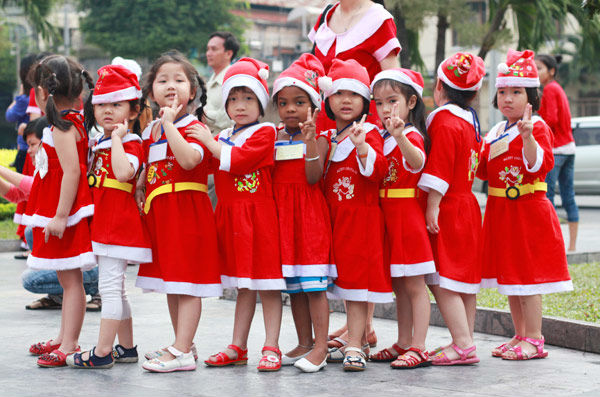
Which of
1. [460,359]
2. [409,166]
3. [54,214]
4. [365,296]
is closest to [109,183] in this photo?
[54,214]

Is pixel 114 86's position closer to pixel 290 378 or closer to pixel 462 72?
pixel 290 378

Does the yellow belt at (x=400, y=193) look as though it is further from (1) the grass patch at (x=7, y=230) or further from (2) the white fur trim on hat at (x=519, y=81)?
(1) the grass patch at (x=7, y=230)

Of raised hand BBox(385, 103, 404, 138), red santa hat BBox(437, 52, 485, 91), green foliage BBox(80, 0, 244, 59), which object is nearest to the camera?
raised hand BBox(385, 103, 404, 138)

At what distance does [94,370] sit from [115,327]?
9.6 inches

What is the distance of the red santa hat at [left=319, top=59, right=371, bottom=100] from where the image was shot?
5078 mm

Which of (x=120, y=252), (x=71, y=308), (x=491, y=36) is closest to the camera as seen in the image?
(x=120, y=252)

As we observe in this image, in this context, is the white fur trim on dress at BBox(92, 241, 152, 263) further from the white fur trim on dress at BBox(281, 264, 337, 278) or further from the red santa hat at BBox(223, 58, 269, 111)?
the red santa hat at BBox(223, 58, 269, 111)

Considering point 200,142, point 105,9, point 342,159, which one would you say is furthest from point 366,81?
point 105,9

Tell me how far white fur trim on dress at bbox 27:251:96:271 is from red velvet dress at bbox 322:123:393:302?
4.26ft

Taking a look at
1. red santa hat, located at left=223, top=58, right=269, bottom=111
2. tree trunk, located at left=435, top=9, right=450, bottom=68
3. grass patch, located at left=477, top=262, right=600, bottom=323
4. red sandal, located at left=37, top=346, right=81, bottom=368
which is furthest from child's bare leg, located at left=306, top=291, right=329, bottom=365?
tree trunk, located at left=435, top=9, right=450, bottom=68

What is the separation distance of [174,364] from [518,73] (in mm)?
2522

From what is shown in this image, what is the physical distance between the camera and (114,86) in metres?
5.03

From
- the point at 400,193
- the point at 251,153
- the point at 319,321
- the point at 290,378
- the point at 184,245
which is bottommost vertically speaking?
the point at 290,378

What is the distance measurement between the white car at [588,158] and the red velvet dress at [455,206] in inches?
519
